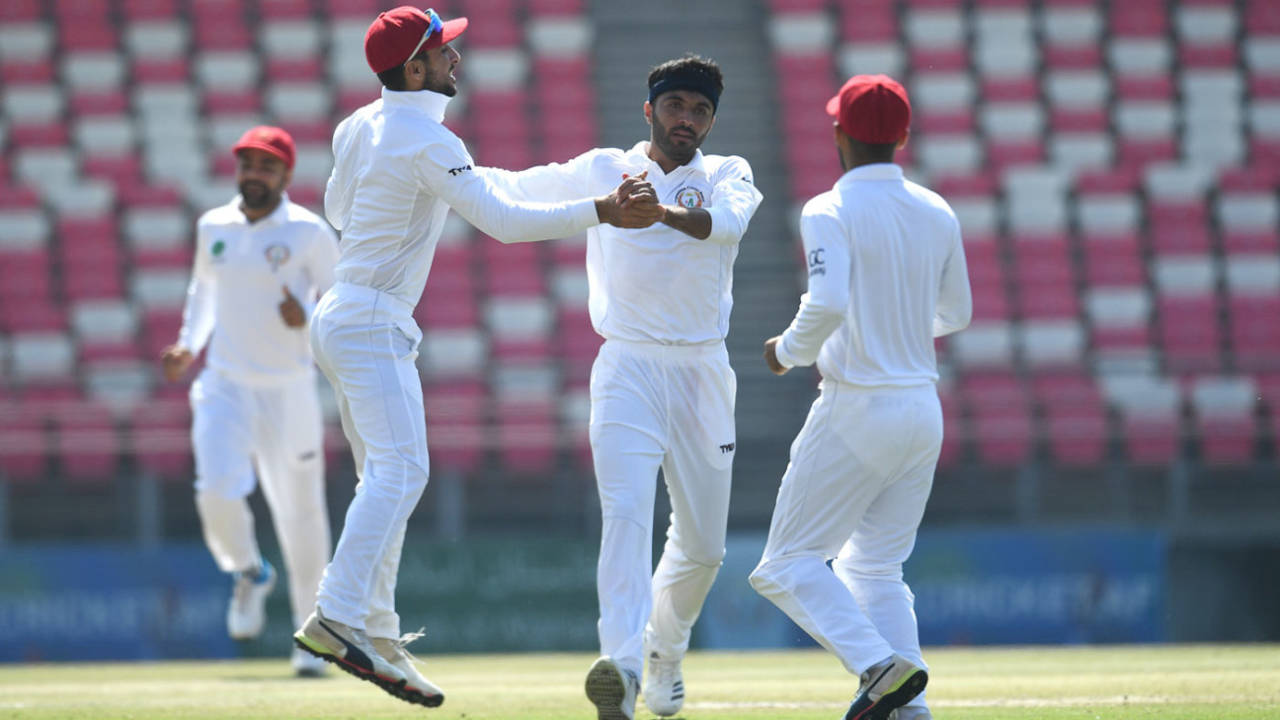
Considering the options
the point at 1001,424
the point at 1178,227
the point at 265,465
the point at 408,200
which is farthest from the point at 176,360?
the point at 1178,227

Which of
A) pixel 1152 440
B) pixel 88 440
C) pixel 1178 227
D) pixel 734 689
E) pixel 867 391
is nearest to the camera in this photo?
pixel 867 391

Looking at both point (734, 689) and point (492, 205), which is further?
point (734, 689)

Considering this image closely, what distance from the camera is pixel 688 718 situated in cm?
610

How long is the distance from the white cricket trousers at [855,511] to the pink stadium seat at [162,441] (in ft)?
22.4

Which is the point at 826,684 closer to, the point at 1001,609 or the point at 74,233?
the point at 1001,609

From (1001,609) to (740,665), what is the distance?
3299mm

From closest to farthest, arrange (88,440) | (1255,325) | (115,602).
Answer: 1. (115,602)
2. (88,440)
3. (1255,325)

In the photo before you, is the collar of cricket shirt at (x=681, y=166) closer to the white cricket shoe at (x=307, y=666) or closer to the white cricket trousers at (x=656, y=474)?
the white cricket trousers at (x=656, y=474)

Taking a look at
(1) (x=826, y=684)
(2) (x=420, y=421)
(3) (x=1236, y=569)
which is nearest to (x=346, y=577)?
(2) (x=420, y=421)

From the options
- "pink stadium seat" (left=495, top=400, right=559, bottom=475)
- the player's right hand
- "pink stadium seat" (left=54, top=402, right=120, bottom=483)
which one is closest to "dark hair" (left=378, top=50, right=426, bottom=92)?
the player's right hand

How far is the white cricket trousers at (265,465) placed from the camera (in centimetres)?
824

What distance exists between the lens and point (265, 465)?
843 centimetres

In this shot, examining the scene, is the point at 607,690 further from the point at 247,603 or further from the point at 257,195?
the point at 257,195

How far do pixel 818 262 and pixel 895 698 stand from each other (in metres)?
1.43
